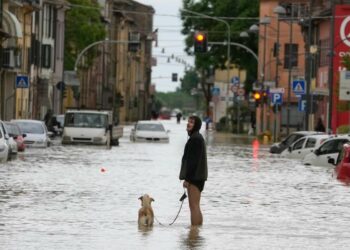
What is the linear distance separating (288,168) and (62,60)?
6763cm

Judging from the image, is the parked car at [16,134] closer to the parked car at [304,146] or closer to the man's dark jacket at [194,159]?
the parked car at [304,146]

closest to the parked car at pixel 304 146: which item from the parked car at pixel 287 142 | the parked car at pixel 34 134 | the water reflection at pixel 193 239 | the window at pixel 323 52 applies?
the parked car at pixel 287 142

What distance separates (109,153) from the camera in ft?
197

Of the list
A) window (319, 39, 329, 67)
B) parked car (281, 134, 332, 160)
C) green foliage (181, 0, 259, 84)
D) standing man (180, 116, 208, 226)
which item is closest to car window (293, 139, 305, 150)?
parked car (281, 134, 332, 160)

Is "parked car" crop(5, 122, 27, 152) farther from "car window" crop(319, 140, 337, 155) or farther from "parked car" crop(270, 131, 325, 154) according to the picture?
"parked car" crop(270, 131, 325, 154)

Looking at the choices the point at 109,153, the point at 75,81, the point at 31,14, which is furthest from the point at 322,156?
the point at 75,81

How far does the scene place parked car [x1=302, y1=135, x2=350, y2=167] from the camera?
4950cm

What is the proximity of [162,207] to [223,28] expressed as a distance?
107 metres

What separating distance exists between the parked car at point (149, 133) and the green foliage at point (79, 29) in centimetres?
3323

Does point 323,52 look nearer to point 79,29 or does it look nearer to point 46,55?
point 46,55

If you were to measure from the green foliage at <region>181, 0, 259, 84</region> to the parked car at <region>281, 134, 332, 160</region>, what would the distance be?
72.6m

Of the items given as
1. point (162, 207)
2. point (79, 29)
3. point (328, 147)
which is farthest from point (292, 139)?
point (79, 29)

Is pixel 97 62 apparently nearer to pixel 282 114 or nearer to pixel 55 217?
pixel 282 114

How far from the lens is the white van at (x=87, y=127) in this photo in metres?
69.6
